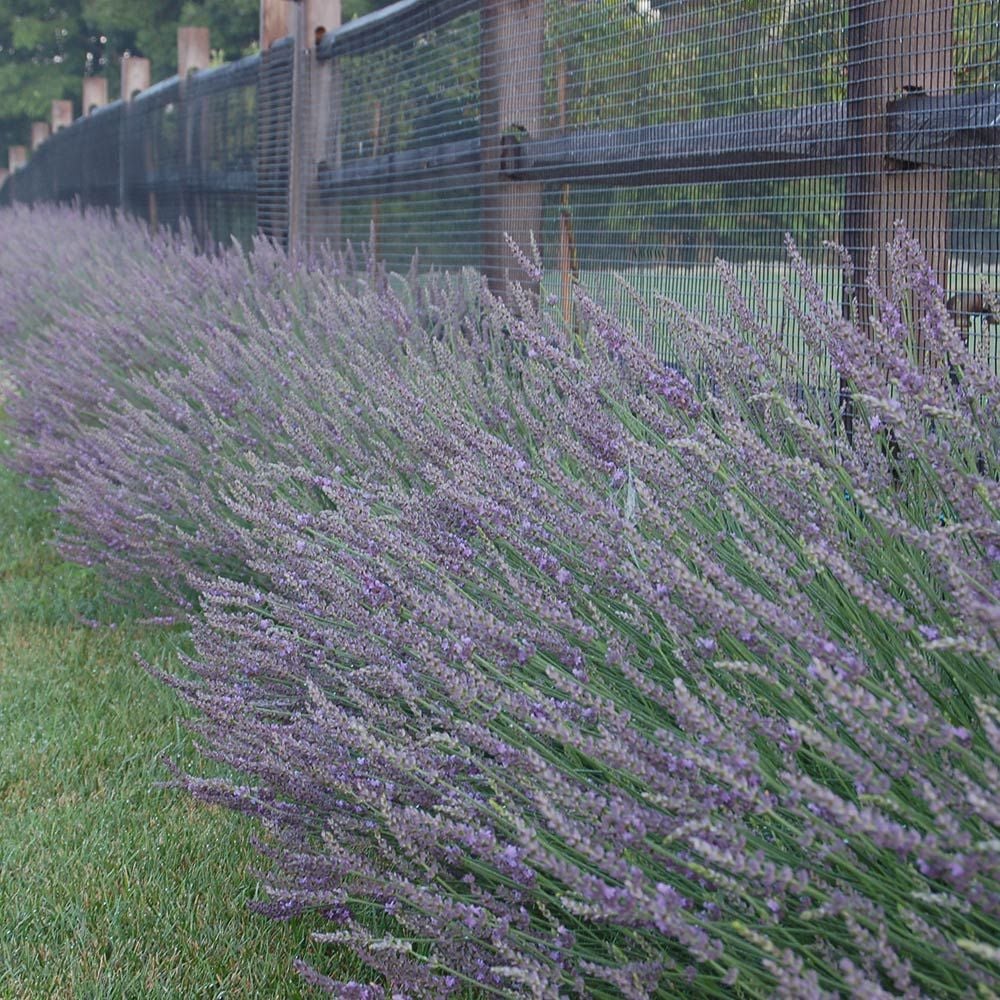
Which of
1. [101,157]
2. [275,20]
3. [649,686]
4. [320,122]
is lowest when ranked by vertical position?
[649,686]

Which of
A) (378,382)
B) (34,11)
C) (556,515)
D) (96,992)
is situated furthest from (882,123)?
(34,11)

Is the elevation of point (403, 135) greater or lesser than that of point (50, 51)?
lesser

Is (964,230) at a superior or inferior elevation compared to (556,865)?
superior

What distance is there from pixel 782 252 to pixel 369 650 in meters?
2.30

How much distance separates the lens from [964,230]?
307 cm

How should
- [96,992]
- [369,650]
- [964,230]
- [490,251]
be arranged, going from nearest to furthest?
[369,650]
[96,992]
[964,230]
[490,251]

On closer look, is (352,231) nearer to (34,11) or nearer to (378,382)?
(378,382)

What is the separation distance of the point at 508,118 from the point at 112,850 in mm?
3475

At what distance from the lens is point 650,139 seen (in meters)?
4.23

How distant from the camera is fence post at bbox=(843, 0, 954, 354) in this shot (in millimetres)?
3213

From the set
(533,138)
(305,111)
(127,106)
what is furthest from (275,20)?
(127,106)

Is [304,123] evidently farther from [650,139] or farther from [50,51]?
[50,51]

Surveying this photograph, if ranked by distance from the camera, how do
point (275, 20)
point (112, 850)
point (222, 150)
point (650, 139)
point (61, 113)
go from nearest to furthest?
point (112, 850) → point (650, 139) → point (275, 20) → point (222, 150) → point (61, 113)

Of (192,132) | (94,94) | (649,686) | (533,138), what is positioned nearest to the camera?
(649,686)
